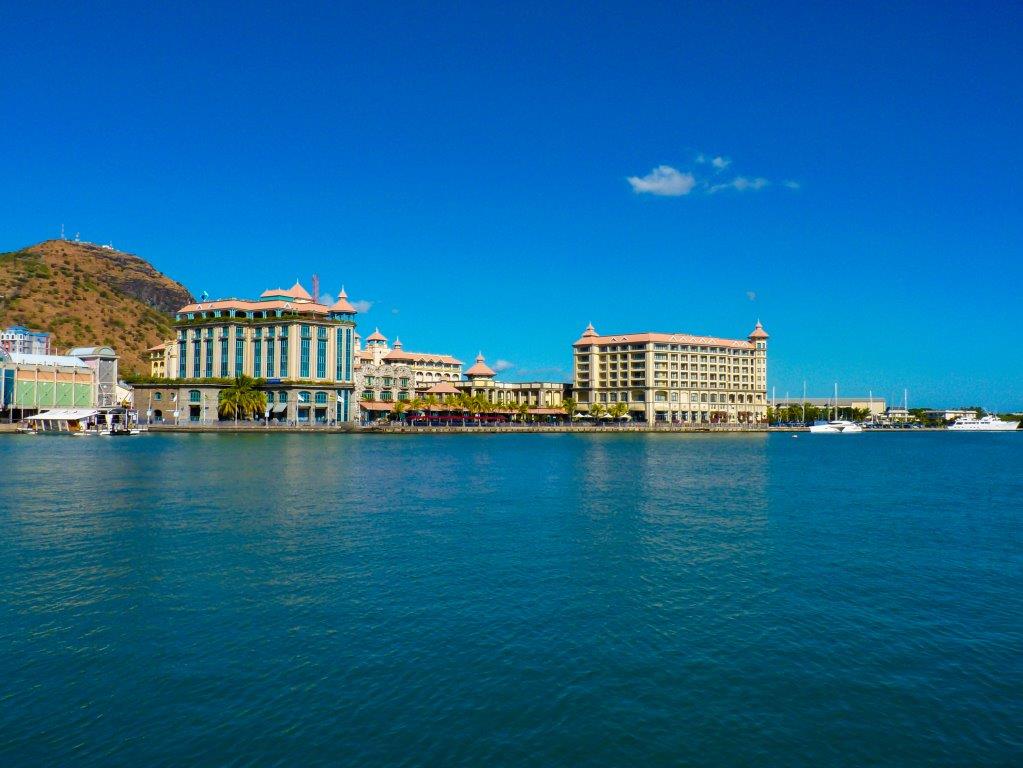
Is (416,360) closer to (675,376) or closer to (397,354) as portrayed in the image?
(397,354)

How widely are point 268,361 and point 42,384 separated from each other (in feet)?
114

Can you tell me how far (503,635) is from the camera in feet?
54.4

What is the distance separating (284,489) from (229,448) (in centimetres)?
3988

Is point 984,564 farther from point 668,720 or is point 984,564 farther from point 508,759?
point 508,759

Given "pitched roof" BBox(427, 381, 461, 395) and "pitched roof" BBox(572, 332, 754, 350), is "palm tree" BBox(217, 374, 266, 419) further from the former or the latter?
"pitched roof" BBox(572, 332, 754, 350)

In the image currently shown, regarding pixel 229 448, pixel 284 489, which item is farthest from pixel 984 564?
pixel 229 448

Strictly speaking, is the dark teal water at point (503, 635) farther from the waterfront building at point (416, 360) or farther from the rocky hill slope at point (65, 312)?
the rocky hill slope at point (65, 312)

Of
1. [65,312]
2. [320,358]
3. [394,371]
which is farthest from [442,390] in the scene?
[65,312]

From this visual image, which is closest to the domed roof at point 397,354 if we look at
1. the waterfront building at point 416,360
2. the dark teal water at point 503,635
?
the waterfront building at point 416,360

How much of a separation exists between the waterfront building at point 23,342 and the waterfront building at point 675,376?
116 metres

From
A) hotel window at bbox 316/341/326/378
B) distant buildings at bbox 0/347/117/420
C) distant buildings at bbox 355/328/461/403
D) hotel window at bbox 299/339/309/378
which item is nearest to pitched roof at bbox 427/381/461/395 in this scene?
distant buildings at bbox 355/328/461/403

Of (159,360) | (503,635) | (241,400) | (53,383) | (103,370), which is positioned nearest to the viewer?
(503,635)

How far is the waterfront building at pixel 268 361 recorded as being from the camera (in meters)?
123

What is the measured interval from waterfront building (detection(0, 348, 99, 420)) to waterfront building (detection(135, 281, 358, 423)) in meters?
9.83
